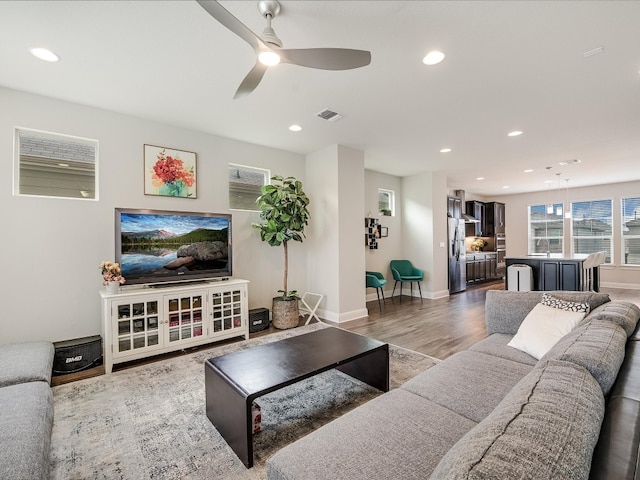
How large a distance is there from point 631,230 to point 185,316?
1033cm

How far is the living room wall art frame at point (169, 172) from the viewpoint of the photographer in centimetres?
368

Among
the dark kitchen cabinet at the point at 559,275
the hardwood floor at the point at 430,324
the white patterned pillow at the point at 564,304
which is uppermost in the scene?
the white patterned pillow at the point at 564,304

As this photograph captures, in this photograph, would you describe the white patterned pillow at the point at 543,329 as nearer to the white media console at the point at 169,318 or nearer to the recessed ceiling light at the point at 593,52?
the recessed ceiling light at the point at 593,52

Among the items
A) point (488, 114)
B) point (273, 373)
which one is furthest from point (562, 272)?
point (273, 373)

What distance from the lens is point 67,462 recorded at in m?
1.74

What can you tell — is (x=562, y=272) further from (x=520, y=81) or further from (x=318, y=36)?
(x=318, y=36)

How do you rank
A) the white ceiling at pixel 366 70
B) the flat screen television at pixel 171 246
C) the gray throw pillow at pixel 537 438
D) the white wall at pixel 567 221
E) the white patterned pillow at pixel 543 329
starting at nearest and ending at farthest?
the gray throw pillow at pixel 537 438
the white ceiling at pixel 366 70
the white patterned pillow at pixel 543 329
the flat screen television at pixel 171 246
the white wall at pixel 567 221

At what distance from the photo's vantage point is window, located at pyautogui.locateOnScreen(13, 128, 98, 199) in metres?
3.06

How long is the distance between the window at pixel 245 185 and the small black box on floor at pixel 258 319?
155cm

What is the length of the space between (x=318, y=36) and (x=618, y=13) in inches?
77.1

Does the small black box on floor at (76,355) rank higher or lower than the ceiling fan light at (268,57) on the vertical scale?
lower

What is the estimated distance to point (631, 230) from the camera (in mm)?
7586

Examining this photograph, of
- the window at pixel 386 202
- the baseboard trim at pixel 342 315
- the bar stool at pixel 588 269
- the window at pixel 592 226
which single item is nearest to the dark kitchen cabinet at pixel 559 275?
the bar stool at pixel 588 269

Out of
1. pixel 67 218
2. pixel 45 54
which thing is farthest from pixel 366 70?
pixel 67 218
